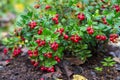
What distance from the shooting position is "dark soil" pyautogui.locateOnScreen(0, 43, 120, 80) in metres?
3.69

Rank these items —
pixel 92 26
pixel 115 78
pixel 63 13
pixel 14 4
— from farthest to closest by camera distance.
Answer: pixel 14 4 → pixel 63 13 → pixel 115 78 → pixel 92 26

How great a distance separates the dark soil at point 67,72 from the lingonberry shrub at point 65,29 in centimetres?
9

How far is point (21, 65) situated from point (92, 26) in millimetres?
1059

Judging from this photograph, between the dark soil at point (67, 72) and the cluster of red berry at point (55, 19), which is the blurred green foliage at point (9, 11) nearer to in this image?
the dark soil at point (67, 72)

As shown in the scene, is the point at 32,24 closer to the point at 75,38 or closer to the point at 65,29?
the point at 65,29

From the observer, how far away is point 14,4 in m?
8.73

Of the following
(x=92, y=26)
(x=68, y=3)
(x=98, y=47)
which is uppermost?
(x=68, y=3)

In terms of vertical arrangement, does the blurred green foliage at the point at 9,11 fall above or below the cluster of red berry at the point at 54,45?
above

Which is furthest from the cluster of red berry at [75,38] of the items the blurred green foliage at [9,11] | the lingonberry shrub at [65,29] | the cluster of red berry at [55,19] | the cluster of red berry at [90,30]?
the blurred green foliage at [9,11]

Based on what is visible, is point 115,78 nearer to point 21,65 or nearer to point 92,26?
point 92,26

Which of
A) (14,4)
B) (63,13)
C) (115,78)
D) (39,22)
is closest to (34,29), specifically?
(39,22)

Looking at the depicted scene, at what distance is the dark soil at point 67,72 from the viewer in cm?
369

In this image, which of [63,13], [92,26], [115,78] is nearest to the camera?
[92,26]

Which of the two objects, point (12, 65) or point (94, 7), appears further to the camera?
point (12, 65)
